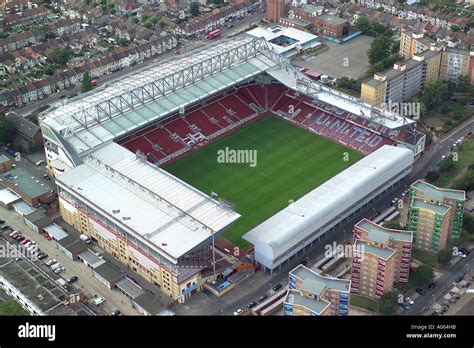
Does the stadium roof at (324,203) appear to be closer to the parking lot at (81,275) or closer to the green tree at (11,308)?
the parking lot at (81,275)

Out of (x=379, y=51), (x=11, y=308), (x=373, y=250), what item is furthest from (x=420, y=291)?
(x=379, y=51)

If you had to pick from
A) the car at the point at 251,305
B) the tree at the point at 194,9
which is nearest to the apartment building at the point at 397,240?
the car at the point at 251,305

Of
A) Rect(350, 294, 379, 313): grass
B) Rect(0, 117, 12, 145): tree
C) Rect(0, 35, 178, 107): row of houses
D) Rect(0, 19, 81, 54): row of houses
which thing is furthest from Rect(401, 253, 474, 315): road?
Rect(0, 19, 81, 54): row of houses

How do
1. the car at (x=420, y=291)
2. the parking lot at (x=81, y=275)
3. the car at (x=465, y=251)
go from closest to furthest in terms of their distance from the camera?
1. the parking lot at (x=81, y=275)
2. the car at (x=420, y=291)
3. the car at (x=465, y=251)

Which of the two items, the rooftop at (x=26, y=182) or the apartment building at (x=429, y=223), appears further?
the rooftop at (x=26, y=182)

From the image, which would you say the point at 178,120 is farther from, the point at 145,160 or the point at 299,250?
the point at 299,250

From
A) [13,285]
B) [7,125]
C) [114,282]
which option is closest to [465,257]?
[114,282]

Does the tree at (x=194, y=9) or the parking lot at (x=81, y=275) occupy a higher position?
the tree at (x=194, y=9)
